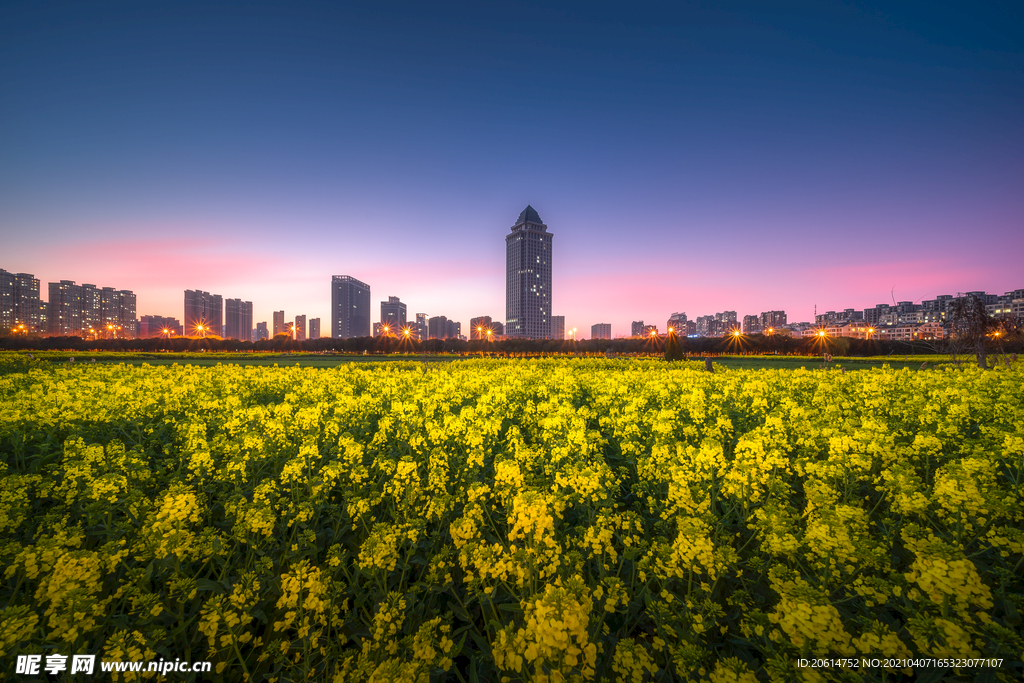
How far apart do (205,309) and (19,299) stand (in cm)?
4637

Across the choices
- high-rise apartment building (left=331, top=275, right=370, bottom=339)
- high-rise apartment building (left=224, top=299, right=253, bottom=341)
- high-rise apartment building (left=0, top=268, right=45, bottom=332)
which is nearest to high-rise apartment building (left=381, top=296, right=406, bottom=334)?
high-rise apartment building (left=331, top=275, right=370, bottom=339)

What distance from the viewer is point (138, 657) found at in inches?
85.4

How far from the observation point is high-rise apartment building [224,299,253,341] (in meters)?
168

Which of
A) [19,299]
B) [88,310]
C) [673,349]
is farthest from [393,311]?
[673,349]

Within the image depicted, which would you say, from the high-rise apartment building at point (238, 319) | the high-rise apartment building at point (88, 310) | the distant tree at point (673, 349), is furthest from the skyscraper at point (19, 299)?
the distant tree at point (673, 349)

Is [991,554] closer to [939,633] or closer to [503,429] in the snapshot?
[939,633]

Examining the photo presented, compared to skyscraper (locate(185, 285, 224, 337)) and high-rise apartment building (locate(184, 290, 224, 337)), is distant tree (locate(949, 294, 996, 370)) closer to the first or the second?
high-rise apartment building (locate(184, 290, 224, 337))

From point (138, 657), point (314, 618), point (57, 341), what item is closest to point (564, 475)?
point (314, 618)

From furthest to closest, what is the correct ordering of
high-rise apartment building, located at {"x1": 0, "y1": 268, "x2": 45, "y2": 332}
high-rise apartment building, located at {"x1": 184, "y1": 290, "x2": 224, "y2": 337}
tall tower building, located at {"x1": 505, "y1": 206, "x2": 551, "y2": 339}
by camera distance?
1. tall tower building, located at {"x1": 505, "y1": 206, "x2": 551, "y2": 339}
2. high-rise apartment building, located at {"x1": 184, "y1": 290, "x2": 224, "y2": 337}
3. high-rise apartment building, located at {"x1": 0, "y1": 268, "x2": 45, "y2": 332}

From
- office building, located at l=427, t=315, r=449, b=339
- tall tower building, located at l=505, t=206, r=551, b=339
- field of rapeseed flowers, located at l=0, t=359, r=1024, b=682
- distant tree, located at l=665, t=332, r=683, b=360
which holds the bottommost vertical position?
field of rapeseed flowers, located at l=0, t=359, r=1024, b=682

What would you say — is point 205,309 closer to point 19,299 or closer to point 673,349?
point 19,299

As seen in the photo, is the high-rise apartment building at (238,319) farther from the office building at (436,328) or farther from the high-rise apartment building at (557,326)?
the high-rise apartment building at (557,326)

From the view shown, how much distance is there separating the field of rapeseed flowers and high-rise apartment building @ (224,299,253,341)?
7616 inches

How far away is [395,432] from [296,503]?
228 cm
